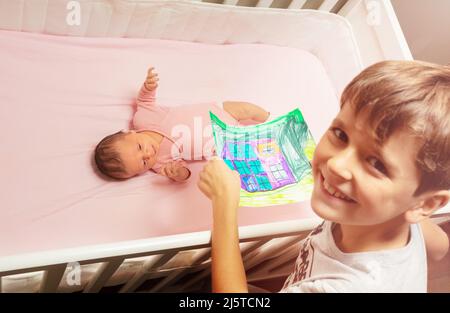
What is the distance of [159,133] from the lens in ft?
3.27

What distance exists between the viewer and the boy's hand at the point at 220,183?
658 millimetres

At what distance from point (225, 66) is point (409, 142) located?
0.72m

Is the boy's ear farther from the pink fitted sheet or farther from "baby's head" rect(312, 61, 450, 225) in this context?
the pink fitted sheet


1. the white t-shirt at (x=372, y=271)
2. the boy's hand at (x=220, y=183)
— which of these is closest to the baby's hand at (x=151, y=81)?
the boy's hand at (x=220, y=183)

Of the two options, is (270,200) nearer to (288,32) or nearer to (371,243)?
(371,243)

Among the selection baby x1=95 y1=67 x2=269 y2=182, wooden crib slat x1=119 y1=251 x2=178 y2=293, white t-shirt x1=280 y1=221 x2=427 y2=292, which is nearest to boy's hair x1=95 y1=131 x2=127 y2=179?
baby x1=95 y1=67 x2=269 y2=182

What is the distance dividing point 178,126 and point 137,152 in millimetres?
139

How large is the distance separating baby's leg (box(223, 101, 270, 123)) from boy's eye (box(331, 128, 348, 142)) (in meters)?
0.50

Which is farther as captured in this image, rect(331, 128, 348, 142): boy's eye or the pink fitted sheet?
the pink fitted sheet

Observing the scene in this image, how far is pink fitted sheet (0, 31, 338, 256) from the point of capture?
2.81 ft

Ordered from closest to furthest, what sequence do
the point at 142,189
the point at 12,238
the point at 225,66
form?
the point at 12,238 < the point at 142,189 < the point at 225,66

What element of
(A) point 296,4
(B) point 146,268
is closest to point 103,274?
(B) point 146,268

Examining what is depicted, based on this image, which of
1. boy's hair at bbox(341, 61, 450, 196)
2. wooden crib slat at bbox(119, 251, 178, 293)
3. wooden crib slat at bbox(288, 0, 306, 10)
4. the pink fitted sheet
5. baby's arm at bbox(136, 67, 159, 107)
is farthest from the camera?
wooden crib slat at bbox(288, 0, 306, 10)
